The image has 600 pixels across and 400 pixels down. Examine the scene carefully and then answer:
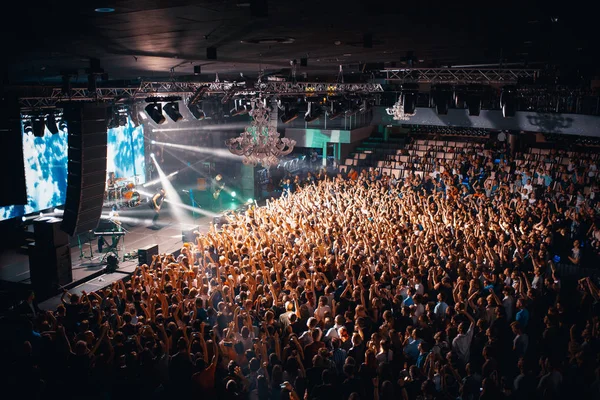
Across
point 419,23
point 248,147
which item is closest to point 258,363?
point 419,23

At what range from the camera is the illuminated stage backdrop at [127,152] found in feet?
46.9

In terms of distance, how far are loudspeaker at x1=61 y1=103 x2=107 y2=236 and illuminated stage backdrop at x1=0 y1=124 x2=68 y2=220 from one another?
666 cm

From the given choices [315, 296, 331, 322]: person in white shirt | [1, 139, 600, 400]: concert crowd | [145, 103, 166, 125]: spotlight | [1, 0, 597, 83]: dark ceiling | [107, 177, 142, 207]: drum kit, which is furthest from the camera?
[107, 177, 142, 207]: drum kit

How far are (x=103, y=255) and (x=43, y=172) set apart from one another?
11.5 feet

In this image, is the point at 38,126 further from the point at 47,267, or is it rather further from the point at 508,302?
the point at 508,302

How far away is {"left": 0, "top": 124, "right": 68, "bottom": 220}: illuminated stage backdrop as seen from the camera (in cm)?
1147

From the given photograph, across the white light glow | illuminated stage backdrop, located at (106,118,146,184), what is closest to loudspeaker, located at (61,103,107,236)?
illuminated stage backdrop, located at (106,118,146,184)

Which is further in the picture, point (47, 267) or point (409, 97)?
point (409, 97)

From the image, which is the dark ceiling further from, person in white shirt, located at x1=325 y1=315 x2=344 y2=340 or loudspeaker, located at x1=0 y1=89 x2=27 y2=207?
person in white shirt, located at x1=325 y1=315 x2=344 y2=340

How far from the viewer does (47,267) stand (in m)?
8.09

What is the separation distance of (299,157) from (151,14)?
47.7ft

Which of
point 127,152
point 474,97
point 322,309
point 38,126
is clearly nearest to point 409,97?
point 474,97

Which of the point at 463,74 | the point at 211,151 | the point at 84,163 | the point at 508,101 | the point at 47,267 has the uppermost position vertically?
the point at 463,74

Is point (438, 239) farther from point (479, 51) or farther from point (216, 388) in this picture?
point (216, 388)
